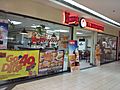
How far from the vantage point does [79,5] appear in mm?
6664

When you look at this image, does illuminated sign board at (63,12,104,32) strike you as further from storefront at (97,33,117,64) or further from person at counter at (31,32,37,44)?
person at counter at (31,32,37,44)

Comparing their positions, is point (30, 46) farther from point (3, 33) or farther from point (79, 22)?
point (79, 22)

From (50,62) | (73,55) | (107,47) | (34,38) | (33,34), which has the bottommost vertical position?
(50,62)

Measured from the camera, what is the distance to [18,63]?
216 inches

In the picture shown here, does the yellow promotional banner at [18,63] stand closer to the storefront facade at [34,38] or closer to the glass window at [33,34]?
the storefront facade at [34,38]

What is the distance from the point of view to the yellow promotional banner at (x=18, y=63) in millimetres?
5035

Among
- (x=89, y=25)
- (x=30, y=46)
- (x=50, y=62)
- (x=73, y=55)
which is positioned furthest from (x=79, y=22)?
(x=30, y=46)

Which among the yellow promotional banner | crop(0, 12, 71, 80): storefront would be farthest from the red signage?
the yellow promotional banner

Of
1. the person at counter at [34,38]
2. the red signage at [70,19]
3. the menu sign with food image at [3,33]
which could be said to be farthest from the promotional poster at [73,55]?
the menu sign with food image at [3,33]

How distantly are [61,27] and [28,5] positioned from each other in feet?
7.80

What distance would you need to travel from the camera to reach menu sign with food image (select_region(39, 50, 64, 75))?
657 centimetres

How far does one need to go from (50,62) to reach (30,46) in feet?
3.95

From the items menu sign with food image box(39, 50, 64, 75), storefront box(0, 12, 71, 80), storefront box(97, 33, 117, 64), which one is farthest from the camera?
storefront box(97, 33, 117, 64)

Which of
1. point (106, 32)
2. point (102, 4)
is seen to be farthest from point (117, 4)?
point (106, 32)
